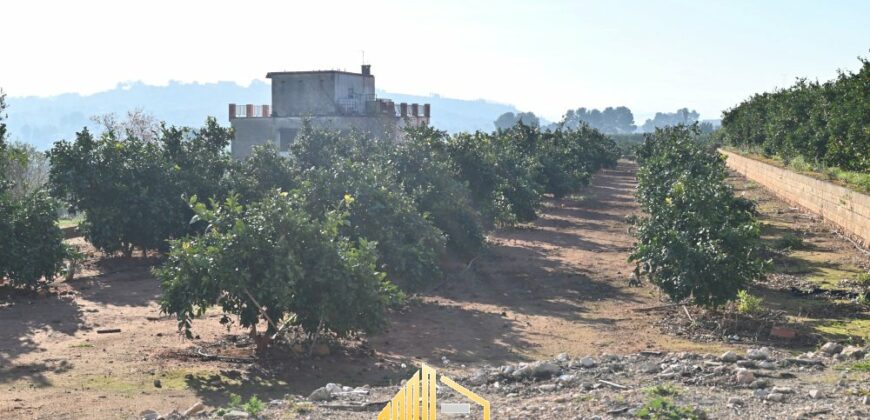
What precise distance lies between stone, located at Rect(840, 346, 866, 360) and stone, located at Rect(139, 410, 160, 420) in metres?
8.39

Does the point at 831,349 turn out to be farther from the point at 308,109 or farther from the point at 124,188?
the point at 308,109

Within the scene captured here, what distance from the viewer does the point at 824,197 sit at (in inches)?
1240

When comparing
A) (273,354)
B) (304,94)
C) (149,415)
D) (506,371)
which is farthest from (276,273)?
(304,94)

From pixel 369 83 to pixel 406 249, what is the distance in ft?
164

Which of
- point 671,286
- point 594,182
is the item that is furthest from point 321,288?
point 594,182

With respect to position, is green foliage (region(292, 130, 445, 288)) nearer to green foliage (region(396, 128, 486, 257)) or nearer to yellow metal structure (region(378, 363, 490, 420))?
green foliage (region(396, 128, 486, 257))

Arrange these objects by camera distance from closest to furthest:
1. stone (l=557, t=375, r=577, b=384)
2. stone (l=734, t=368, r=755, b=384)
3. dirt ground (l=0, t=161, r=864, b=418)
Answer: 1. stone (l=734, t=368, r=755, b=384)
2. stone (l=557, t=375, r=577, b=384)
3. dirt ground (l=0, t=161, r=864, b=418)

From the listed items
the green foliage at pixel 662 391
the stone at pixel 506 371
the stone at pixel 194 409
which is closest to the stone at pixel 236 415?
the stone at pixel 194 409

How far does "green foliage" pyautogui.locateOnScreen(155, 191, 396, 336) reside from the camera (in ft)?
40.7

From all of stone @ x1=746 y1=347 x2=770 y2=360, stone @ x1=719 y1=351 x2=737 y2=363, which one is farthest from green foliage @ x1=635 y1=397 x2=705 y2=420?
stone @ x1=746 y1=347 x2=770 y2=360

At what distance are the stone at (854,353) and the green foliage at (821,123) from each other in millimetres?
18756

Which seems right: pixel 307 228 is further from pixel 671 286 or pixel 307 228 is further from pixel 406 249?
pixel 671 286

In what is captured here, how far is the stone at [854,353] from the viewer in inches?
451

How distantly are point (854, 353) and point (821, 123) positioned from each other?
102 ft
